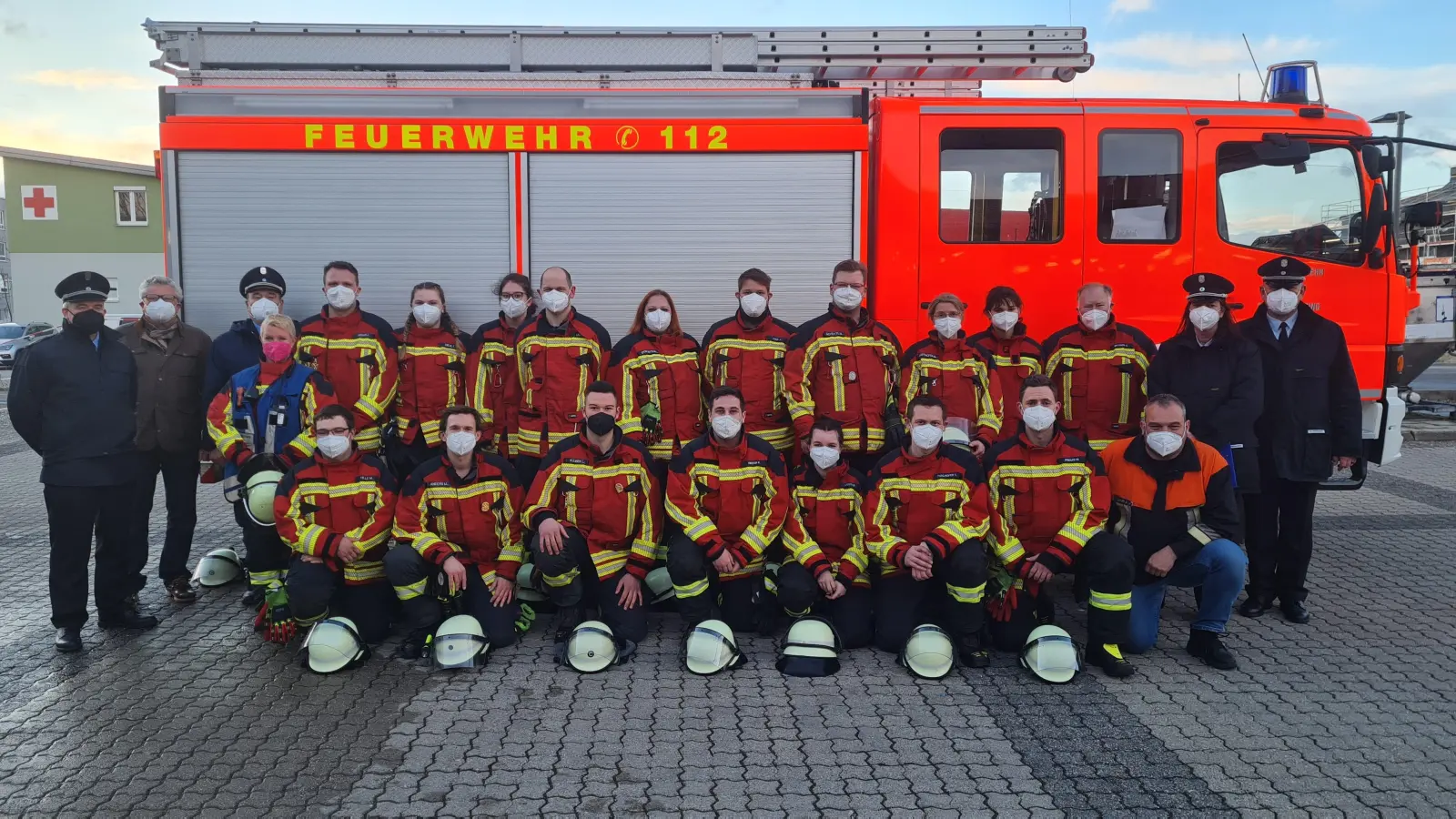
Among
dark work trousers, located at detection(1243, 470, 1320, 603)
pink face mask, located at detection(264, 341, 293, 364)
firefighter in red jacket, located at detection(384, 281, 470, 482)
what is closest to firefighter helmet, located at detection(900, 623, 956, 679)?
dark work trousers, located at detection(1243, 470, 1320, 603)

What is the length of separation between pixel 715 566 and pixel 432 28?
367cm

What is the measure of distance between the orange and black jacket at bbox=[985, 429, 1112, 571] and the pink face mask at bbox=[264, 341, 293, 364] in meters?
3.52

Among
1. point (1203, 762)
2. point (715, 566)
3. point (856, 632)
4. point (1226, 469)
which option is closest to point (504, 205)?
point (715, 566)

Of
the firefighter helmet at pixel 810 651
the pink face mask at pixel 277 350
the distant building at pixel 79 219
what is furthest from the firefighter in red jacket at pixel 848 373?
the distant building at pixel 79 219

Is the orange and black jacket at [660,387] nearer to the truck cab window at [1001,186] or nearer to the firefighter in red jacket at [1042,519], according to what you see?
the firefighter in red jacket at [1042,519]

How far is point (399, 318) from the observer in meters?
5.67

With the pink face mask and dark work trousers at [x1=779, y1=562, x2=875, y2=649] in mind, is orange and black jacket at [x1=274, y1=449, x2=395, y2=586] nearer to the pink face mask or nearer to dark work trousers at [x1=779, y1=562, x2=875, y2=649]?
the pink face mask

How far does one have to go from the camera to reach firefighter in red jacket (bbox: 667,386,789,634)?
4.52 m

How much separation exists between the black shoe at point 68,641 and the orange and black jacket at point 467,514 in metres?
1.54

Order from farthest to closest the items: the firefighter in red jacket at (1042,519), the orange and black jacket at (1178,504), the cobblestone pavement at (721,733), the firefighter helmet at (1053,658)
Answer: the orange and black jacket at (1178,504) < the firefighter in red jacket at (1042,519) < the firefighter helmet at (1053,658) < the cobblestone pavement at (721,733)

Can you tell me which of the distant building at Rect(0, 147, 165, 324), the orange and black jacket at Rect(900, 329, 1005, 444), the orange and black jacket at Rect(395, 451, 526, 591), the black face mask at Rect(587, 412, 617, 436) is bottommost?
the orange and black jacket at Rect(395, 451, 526, 591)

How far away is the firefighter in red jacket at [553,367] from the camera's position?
5051 millimetres

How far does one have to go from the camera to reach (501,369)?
5.23 m

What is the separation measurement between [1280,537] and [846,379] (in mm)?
2419
